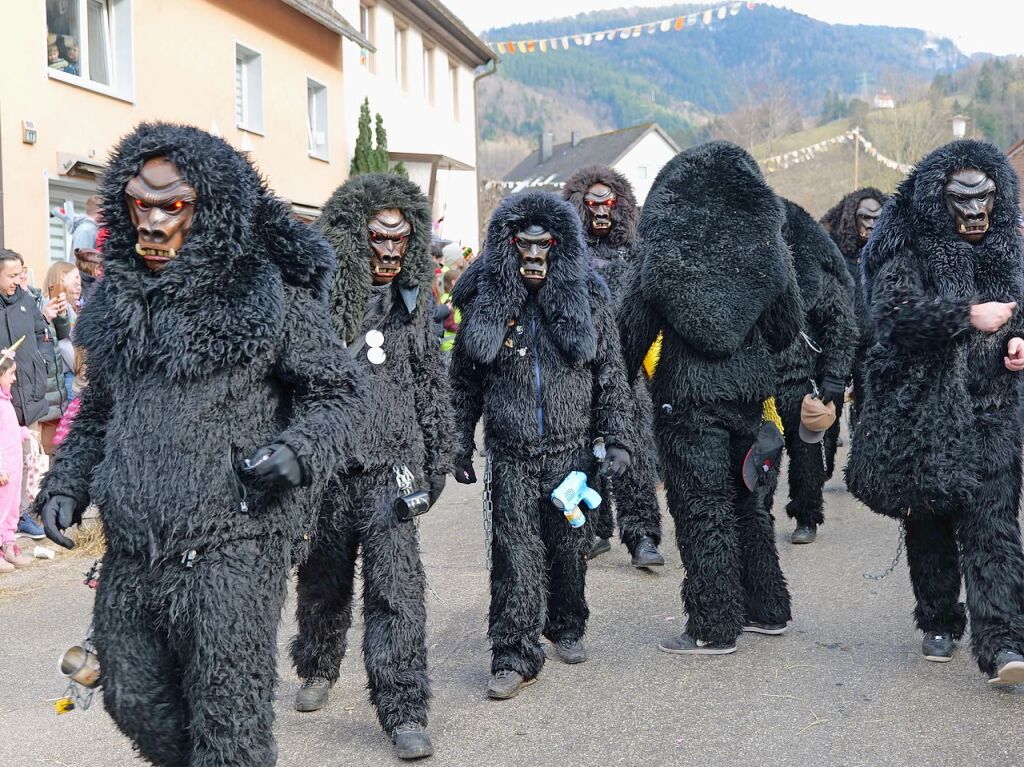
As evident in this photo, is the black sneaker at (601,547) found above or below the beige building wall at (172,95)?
below

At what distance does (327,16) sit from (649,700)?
1799 centimetres

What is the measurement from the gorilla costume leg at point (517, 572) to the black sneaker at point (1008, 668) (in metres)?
1.94

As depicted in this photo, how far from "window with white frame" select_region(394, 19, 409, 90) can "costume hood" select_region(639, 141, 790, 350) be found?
2262cm

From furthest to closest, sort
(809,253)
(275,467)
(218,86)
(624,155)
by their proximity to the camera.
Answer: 1. (624,155)
2. (218,86)
3. (809,253)
4. (275,467)

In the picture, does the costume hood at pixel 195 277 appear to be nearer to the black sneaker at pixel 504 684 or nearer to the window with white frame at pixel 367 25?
the black sneaker at pixel 504 684

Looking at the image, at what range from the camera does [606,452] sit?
209 inches

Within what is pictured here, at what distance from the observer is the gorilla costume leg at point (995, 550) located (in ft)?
15.9

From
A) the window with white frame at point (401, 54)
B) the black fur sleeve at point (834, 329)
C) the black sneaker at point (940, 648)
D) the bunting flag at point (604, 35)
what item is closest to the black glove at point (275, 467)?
the black sneaker at point (940, 648)

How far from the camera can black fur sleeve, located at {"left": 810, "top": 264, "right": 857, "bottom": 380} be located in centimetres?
624

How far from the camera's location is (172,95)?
16.3 m

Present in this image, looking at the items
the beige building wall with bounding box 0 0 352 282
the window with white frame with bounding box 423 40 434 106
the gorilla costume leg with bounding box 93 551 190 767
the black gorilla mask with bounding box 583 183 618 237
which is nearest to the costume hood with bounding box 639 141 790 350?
the black gorilla mask with bounding box 583 183 618 237

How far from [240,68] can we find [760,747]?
17.1 metres

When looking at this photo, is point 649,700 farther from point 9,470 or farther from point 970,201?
point 9,470

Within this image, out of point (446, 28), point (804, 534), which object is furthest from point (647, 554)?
point (446, 28)
